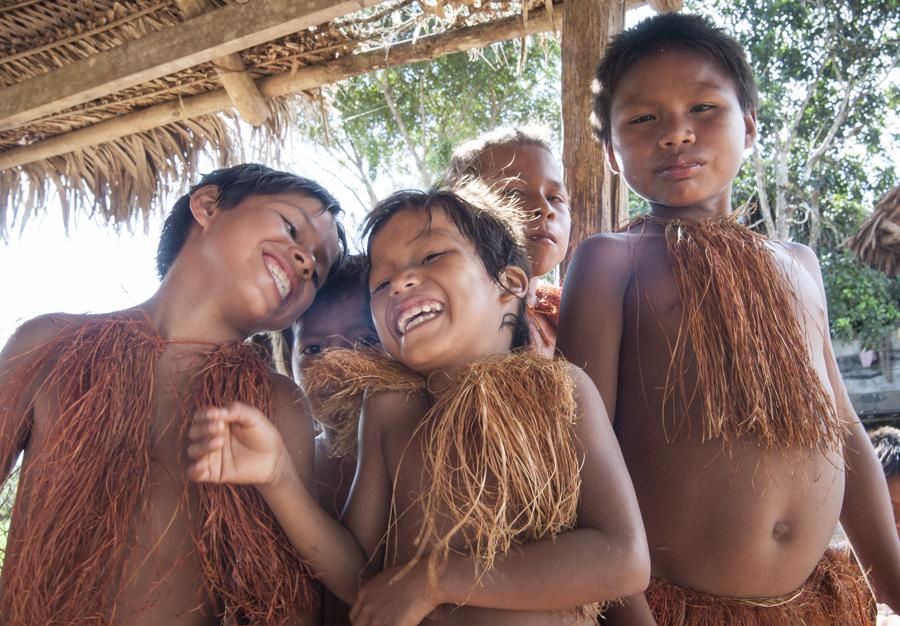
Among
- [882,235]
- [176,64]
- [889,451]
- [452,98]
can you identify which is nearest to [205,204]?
[176,64]

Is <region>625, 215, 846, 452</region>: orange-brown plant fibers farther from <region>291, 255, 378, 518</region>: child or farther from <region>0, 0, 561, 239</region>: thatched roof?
<region>0, 0, 561, 239</region>: thatched roof

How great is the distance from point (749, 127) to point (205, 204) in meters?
1.35

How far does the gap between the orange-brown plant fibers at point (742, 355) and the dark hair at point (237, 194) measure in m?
0.85

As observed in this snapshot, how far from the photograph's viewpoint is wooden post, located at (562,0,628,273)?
2.44 meters

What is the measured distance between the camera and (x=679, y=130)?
5.38ft

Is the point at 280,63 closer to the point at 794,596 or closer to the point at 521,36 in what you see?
the point at 521,36

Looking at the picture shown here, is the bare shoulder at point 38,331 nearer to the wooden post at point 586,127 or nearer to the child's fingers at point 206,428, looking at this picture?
the child's fingers at point 206,428

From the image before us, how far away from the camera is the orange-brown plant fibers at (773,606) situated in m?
1.53

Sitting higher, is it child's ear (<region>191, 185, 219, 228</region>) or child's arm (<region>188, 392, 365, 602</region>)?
child's ear (<region>191, 185, 219, 228</region>)

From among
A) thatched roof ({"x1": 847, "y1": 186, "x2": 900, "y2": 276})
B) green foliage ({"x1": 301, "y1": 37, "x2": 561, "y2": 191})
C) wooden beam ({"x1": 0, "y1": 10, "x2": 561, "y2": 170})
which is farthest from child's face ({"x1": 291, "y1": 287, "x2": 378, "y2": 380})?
green foliage ({"x1": 301, "y1": 37, "x2": 561, "y2": 191})

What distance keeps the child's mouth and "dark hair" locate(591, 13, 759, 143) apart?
87cm

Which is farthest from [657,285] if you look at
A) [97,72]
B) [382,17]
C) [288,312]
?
[97,72]

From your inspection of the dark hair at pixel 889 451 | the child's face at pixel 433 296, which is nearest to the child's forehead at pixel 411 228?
the child's face at pixel 433 296

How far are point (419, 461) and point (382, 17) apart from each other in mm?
2208
